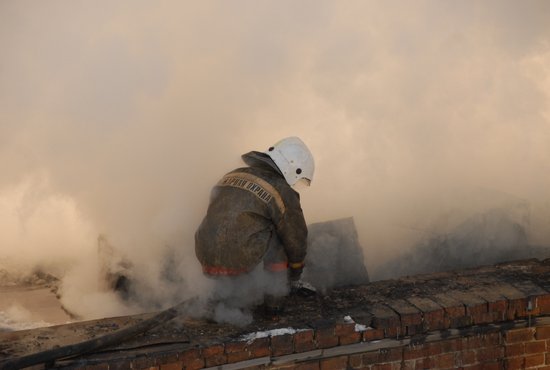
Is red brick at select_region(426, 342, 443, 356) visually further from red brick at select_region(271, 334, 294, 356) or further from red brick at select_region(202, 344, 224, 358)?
red brick at select_region(202, 344, 224, 358)

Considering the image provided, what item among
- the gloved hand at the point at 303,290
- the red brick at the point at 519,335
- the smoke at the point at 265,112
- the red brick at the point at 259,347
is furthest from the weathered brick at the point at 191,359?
the red brick at the point at 519,335

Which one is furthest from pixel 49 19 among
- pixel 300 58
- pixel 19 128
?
pixel 300 58

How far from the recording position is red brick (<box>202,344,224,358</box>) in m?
4.18

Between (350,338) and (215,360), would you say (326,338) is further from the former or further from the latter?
(215,360)

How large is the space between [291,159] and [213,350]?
1.38 metres

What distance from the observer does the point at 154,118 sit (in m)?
6.45

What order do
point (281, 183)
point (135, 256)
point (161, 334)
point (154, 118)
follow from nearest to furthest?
1. point (161, 334)
2. point (281, 183)
3. point (135, 256)
4. point (154, 118)

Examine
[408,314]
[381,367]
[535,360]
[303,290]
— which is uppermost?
[303,290]

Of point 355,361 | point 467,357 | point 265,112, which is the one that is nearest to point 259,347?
point 355,361

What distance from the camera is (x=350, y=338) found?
14.7 ft

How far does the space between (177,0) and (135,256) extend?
269 cm

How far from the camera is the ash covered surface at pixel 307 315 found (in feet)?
14.1

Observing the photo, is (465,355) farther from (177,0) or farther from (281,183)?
(177,0)

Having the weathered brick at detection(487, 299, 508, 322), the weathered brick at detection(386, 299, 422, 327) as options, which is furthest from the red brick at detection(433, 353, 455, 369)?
the weathered brick at detection(487, 299, 508, 322)
